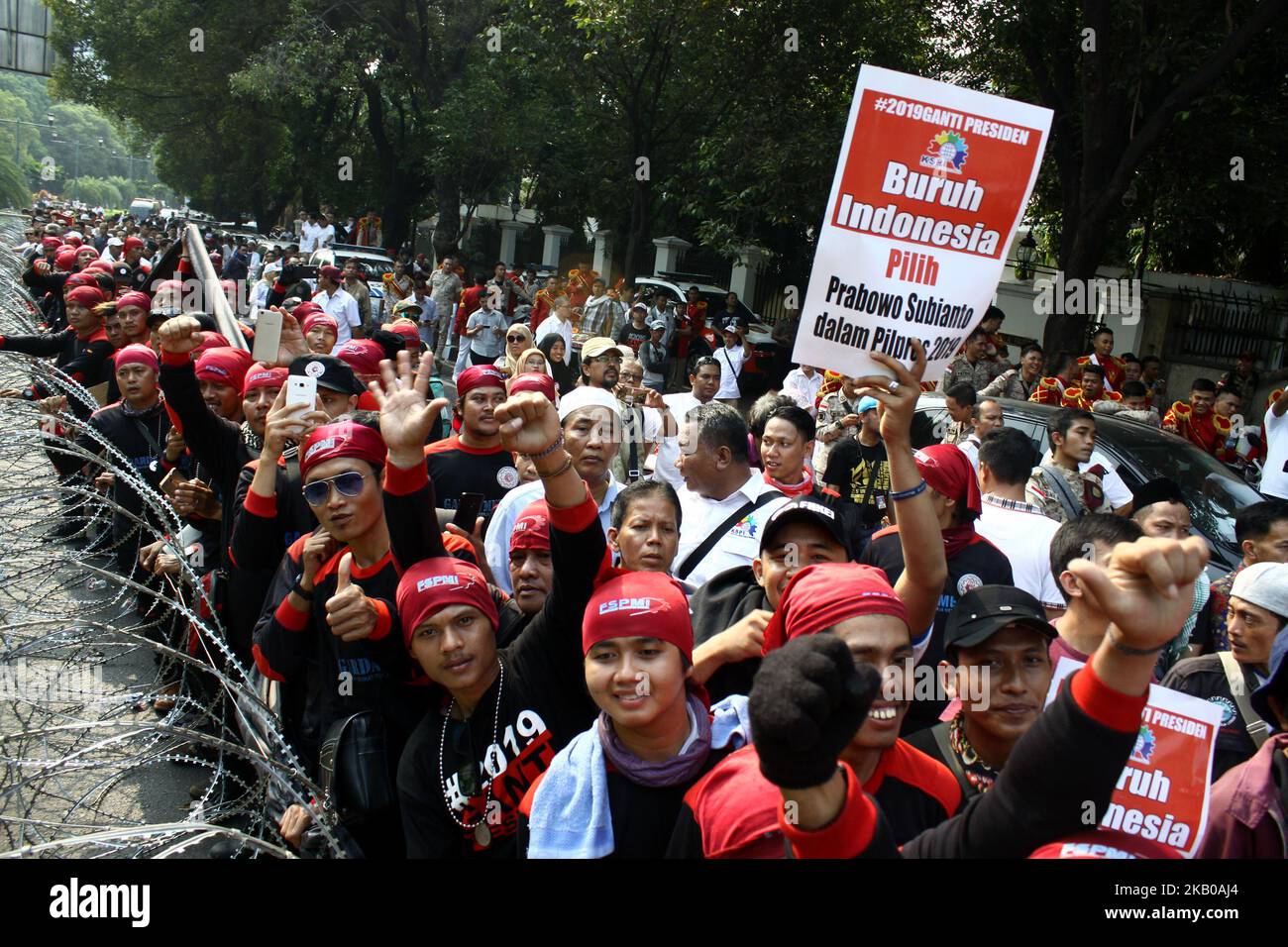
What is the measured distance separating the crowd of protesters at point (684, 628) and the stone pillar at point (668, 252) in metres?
21.2

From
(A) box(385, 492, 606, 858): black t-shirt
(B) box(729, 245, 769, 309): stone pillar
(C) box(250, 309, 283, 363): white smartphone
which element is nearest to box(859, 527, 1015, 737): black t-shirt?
(A) box(385, 492, 606, 858): black t-shirt

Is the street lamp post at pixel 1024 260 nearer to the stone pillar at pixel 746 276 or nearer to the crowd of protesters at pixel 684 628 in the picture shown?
the stone pillar at pixel 746 276

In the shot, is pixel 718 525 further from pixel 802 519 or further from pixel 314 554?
pixel 314 554

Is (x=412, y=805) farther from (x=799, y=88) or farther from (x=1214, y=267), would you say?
(x=1214, y=267)

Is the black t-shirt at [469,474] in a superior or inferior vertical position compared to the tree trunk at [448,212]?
inferior

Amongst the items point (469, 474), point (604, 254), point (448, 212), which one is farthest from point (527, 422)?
point (604, 254)

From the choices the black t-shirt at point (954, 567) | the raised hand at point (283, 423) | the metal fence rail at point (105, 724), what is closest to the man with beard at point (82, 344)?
the metal fence rail at point (105, 724)

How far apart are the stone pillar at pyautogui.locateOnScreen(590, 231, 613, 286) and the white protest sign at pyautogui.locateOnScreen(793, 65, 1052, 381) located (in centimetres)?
2578

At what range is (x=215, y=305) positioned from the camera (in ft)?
29.6

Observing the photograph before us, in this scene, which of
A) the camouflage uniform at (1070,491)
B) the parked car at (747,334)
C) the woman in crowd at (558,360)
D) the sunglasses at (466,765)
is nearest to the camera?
the sunglasses at (466,765)

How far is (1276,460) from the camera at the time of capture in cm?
830

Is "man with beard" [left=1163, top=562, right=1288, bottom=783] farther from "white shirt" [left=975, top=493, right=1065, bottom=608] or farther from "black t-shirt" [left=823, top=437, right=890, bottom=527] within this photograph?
"black t-shirt" [left=823, top=437, right=890, bottom=527]

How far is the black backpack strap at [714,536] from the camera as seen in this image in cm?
440

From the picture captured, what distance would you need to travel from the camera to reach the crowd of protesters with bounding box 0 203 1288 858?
6.17ft
